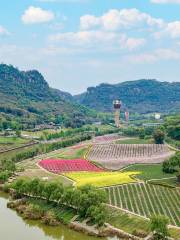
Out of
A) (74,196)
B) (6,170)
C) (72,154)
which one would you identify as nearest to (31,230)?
(74,196)

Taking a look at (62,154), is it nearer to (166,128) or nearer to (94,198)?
(166,128)

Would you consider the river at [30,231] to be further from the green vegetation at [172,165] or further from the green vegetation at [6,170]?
the green vegetation at [172,165]

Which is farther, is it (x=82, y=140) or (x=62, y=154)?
(x=82, y=140)

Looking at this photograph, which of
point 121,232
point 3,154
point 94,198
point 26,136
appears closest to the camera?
point 121,232

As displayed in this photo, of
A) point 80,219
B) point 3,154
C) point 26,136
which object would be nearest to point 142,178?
point 80,219

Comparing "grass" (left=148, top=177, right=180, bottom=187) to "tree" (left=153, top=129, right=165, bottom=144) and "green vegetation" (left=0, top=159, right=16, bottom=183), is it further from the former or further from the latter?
"tree" (left=153, top=129, right=165, bottom=144)

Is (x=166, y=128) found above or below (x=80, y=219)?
above

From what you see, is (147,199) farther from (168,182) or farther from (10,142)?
(10,142)

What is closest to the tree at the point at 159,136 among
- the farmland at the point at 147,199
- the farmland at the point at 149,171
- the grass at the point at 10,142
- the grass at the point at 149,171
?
the farmland at the point at 149,171
